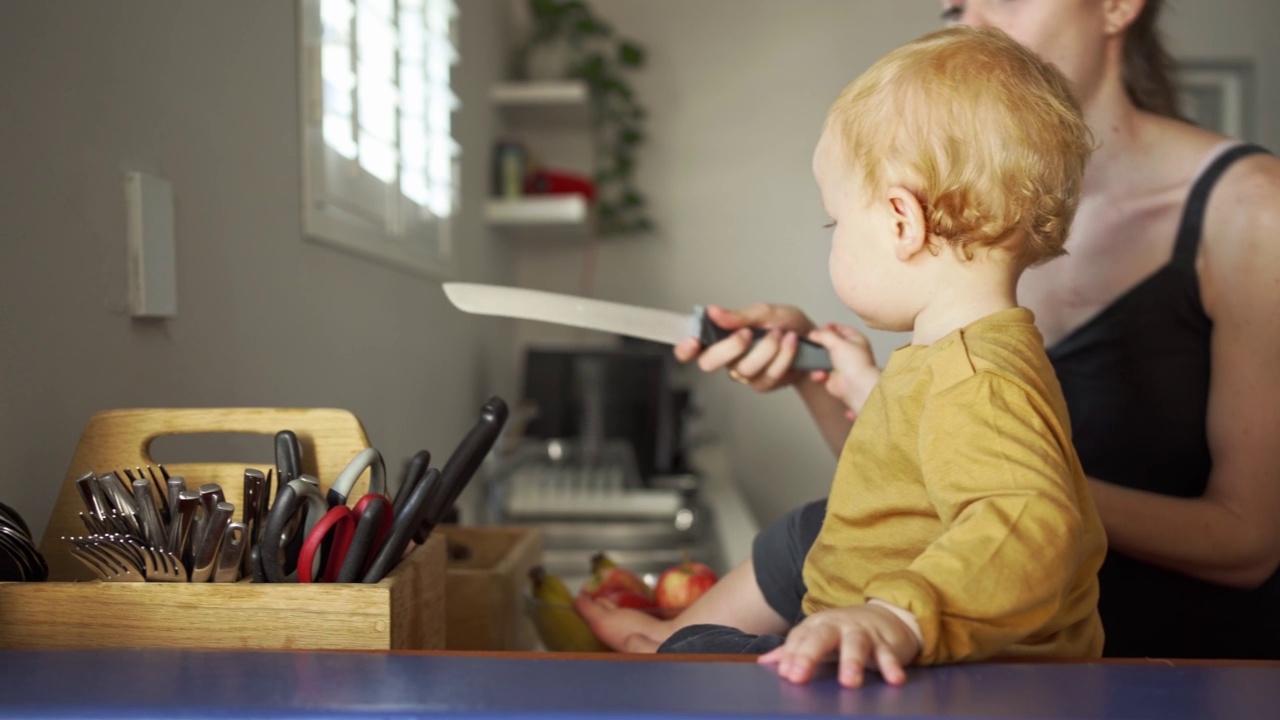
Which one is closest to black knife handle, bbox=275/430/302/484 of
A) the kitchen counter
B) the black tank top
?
the kitchen counter

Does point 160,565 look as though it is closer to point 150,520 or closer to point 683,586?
point 150,520

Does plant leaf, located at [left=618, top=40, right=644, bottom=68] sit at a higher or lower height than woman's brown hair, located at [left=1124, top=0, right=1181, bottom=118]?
higher

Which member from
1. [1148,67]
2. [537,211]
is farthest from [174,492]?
[537,211]

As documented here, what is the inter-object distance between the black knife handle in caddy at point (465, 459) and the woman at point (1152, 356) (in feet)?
0.91

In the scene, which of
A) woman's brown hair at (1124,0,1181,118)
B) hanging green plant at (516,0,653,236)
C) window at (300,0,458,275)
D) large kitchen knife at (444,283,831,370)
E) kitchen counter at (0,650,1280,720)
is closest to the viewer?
kitchen counter at (0,650,1280,720)

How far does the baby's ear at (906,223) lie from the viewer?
684mm

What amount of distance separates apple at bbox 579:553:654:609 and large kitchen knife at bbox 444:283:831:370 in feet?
1.14

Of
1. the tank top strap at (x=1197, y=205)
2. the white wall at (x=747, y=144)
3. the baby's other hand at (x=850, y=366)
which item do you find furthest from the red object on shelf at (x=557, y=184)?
the tank top strap at (x=1197, y=205)

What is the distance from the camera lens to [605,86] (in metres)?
3.02

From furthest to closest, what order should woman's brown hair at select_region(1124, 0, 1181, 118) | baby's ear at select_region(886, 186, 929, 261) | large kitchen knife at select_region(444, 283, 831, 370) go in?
woman's brown hair at select_region(1124, 0, 1181, 118)
large kitchen knife at select_region(444, 283, 831, 370)
baby's ear at select_region(886, 186, 929, 261)

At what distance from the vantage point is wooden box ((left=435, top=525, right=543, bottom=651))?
101 centimetres

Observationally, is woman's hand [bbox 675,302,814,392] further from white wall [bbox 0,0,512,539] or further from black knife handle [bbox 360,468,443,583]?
white wall [bbox 0,0,512,539]

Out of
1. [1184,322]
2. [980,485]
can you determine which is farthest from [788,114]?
[980,485]

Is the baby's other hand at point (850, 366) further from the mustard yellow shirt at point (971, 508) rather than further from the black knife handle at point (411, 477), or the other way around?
the black knife handle at point (411, 477)
